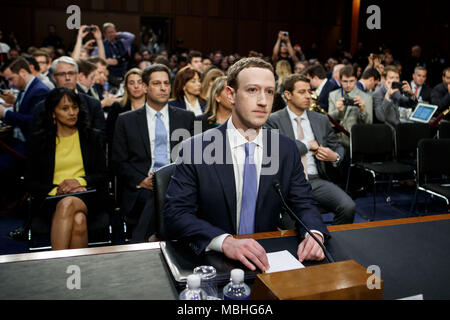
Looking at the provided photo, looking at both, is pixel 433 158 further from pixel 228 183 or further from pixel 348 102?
pixel 228 183

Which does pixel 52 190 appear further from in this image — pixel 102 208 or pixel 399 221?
pixel 399 221

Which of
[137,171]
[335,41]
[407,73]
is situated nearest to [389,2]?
[335,41]

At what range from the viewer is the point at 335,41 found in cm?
1402

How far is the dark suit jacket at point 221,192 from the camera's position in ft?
5.18

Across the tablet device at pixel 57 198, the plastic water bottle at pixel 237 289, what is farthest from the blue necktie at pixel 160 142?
the plastic water bottle at pixel 237 289

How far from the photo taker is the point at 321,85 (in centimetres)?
567

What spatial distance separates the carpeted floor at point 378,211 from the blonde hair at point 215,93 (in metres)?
1.35

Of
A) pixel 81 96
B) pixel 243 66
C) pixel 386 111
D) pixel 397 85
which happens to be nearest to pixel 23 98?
pixel 81 96

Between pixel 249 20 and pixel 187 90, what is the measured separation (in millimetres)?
9492

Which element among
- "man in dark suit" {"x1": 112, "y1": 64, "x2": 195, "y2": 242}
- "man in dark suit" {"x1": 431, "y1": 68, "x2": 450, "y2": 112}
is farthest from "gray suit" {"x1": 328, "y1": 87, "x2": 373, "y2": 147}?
"man in dark suit" {"x1": 112, "y1": 64, "x2": 195, "y2": 242}

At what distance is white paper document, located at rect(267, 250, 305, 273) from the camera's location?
1.24 m

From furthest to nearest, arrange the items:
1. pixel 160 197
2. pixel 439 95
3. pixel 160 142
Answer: pixel 439 95 → pixel 160 142 → pixel 160 197

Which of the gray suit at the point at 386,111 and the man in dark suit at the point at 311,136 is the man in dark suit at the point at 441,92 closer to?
the gray suit at the point at 386,111
